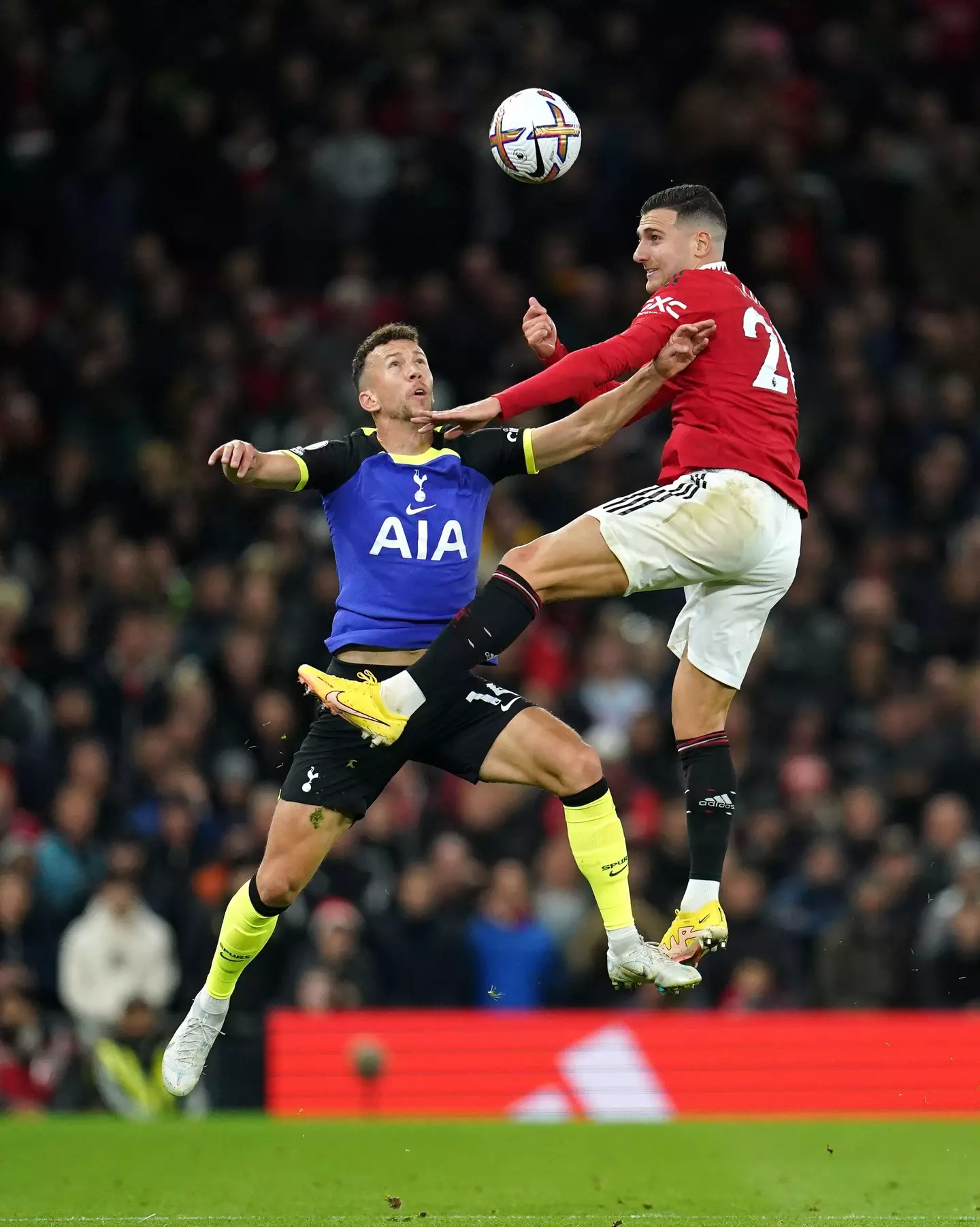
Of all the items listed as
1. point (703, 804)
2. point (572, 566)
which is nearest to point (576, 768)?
point (703, 804)

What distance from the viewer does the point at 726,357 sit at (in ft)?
25.8

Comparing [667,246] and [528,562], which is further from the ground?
[667,246]

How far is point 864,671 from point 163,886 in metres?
5.13

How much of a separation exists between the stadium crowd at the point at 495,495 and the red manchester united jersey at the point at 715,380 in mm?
5095

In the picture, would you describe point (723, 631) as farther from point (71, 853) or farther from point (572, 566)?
point (71, 853)

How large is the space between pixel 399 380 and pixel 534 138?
1.13 metres

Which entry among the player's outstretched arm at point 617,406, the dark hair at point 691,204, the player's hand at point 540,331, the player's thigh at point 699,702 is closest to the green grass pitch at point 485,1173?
the player's thigh at point 699,702

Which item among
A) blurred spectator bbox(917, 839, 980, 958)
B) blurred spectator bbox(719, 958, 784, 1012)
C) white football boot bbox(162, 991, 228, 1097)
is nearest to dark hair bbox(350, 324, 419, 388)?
white football boot bbox(162, 991, 228, 1097)

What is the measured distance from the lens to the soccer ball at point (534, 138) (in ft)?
A: 27.5

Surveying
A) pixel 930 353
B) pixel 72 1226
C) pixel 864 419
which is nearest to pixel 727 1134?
pixel 72 1226

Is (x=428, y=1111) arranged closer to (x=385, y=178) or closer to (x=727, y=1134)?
(x=727, y=1134)

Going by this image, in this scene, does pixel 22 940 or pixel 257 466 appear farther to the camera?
pixel 22 940

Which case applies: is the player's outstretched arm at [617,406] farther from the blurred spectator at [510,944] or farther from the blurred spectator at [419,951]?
the blurred spectator at [419,951]

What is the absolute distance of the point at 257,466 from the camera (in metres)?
8.04
